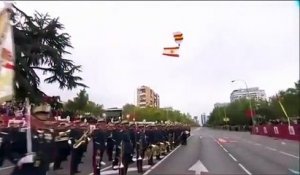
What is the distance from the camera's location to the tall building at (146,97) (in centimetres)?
3416

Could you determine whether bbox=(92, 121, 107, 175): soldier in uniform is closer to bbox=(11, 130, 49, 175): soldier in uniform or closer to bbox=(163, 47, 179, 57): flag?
bbox=(163, 47, 179, 57): flag

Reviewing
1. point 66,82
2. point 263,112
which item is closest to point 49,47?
point 66,82

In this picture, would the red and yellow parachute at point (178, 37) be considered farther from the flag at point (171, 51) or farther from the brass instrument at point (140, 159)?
the brass instrument at point (140, 159)

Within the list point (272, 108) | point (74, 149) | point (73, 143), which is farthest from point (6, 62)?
point (272, 108)

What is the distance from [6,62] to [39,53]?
69.1 ft

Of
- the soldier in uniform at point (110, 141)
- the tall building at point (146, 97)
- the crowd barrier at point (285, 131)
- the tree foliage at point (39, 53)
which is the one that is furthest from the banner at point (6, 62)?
the crowd barrier at point (285, 131)

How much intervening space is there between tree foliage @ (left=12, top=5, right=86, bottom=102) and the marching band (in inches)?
232

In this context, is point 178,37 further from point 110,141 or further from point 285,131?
point 285,131

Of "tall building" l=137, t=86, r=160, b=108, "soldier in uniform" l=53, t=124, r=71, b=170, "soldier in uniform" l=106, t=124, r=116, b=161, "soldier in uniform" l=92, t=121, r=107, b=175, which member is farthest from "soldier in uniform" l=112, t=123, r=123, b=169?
"tall building" l=137, t=86, r=160, b=108

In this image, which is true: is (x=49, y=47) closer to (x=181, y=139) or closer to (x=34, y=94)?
(x=34, y=94)

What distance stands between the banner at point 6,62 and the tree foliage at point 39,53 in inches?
735

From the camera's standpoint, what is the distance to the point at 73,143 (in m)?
14.9

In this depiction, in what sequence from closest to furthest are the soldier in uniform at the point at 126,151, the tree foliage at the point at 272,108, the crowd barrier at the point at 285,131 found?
the soldier in uniform at the point at 126,151 < the crowd barrier at the point at 285,131 < the tree foliage at the point at 272,108

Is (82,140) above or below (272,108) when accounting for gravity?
below
